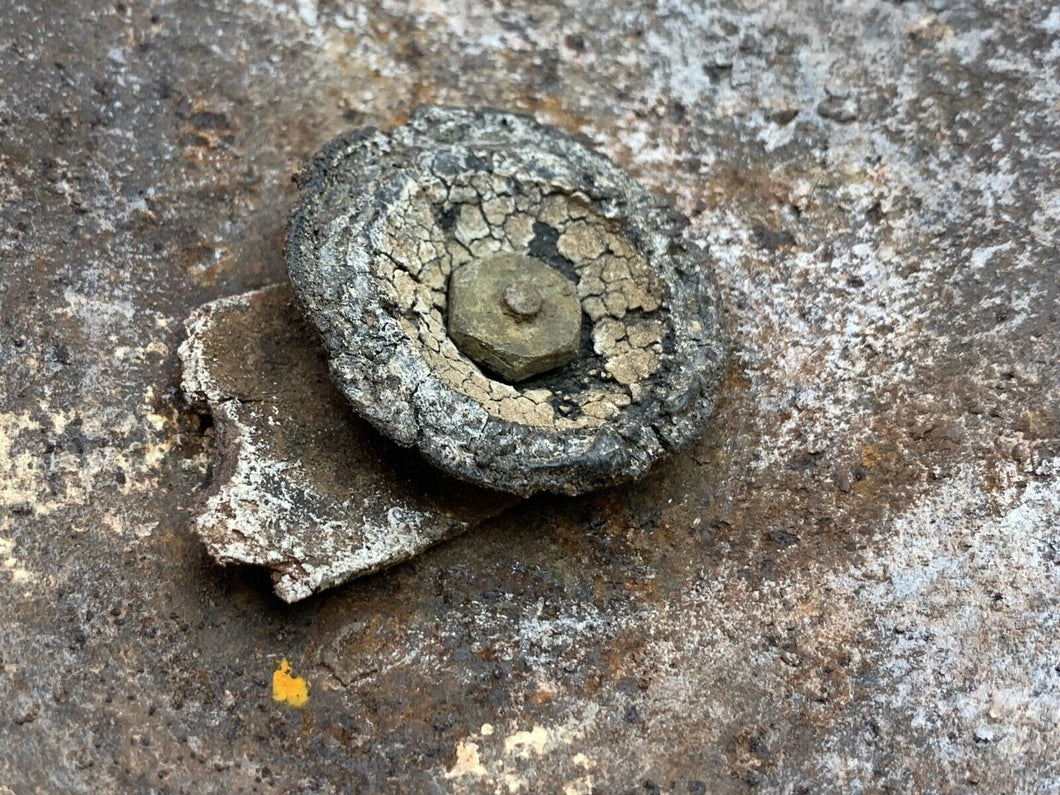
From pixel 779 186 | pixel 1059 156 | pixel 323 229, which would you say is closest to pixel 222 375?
pixel 323 229

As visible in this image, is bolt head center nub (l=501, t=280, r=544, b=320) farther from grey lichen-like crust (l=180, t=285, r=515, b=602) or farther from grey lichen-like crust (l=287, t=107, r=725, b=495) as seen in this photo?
grey lichen-like crust (l=180, t=285, r=515, b=602)

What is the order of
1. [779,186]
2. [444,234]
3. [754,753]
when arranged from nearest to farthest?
1. [754,753]
2. [444,234]
3. [779,186]

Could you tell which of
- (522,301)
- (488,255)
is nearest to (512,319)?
(522,301)

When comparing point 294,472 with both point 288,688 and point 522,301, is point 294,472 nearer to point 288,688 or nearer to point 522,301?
point 288,688

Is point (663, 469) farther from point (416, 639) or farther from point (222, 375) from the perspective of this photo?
point (222, 375)

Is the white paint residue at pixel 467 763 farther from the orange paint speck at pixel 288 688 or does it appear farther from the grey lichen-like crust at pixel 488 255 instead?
the grey lichen-like crust at pixel 488 255

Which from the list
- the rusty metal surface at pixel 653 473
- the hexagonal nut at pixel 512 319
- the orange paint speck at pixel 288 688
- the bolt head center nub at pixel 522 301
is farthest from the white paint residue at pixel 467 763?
the bolt head center nub at pixel 522 301
